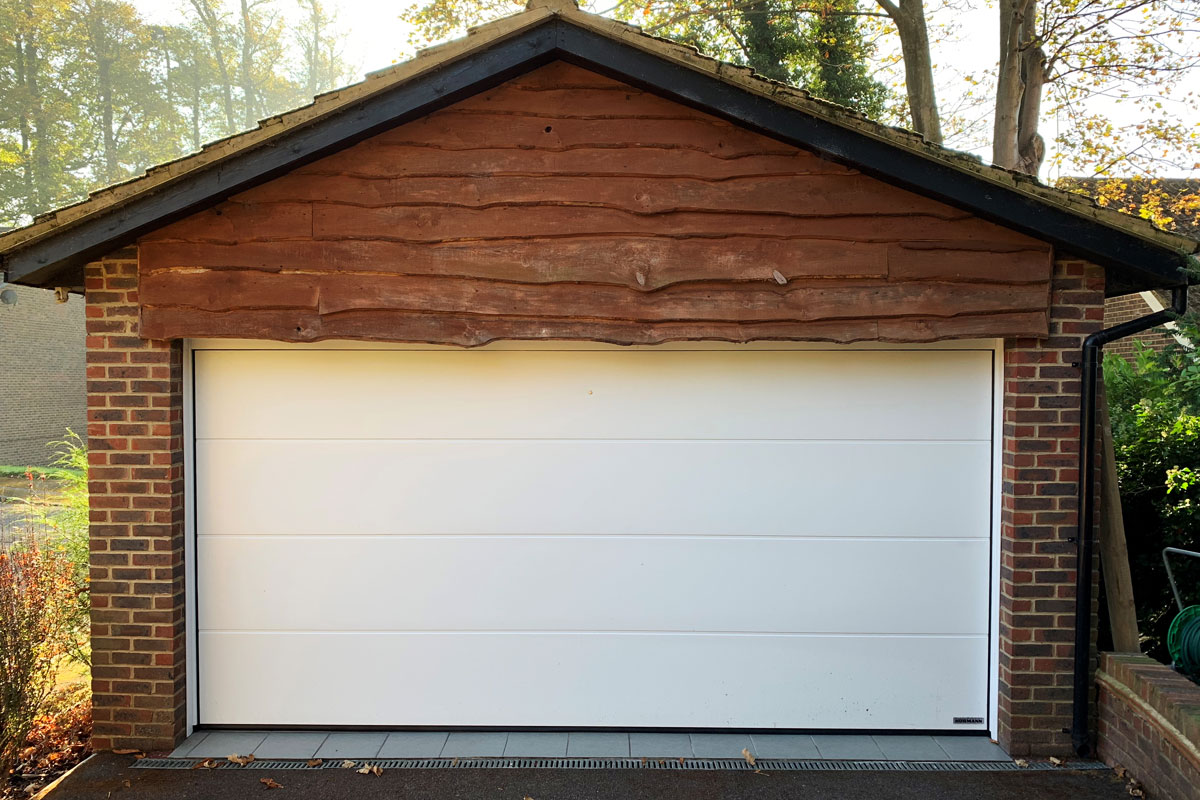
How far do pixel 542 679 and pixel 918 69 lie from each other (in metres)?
9.31

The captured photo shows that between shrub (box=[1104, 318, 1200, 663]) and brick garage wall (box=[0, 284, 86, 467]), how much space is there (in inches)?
980

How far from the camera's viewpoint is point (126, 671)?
441 centimetres

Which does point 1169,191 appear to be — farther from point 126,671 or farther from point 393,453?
point 126,671

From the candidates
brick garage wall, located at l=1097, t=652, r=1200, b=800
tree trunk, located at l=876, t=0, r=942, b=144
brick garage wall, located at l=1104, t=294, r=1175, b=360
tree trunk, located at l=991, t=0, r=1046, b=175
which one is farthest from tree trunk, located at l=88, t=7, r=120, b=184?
brick garage wall, located at l=1097, t=652, r=1200, b=800

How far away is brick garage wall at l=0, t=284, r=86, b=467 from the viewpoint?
22.3m

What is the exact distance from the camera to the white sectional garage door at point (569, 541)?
4652mm

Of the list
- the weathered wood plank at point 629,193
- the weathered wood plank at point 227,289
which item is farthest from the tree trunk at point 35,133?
the weathered wood plank at point 629,193

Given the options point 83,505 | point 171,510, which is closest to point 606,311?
point 171,510

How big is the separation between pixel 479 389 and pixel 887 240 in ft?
7.84

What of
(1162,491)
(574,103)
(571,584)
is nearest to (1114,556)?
(1162,491)

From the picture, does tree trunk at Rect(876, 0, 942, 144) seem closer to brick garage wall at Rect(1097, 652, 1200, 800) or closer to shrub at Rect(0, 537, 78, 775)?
brick garage wall at Rect(1097, 652, 1200, 800)

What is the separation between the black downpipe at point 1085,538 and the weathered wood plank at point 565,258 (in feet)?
4.21

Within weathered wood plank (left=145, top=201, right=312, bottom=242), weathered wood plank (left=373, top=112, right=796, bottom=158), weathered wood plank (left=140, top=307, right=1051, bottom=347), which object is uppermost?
weathered wood plank (left=373, top=112, right=796, bottom=158)

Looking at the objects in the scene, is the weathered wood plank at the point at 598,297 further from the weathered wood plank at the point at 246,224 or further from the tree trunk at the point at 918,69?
the tree trunk at the point at 918,69
